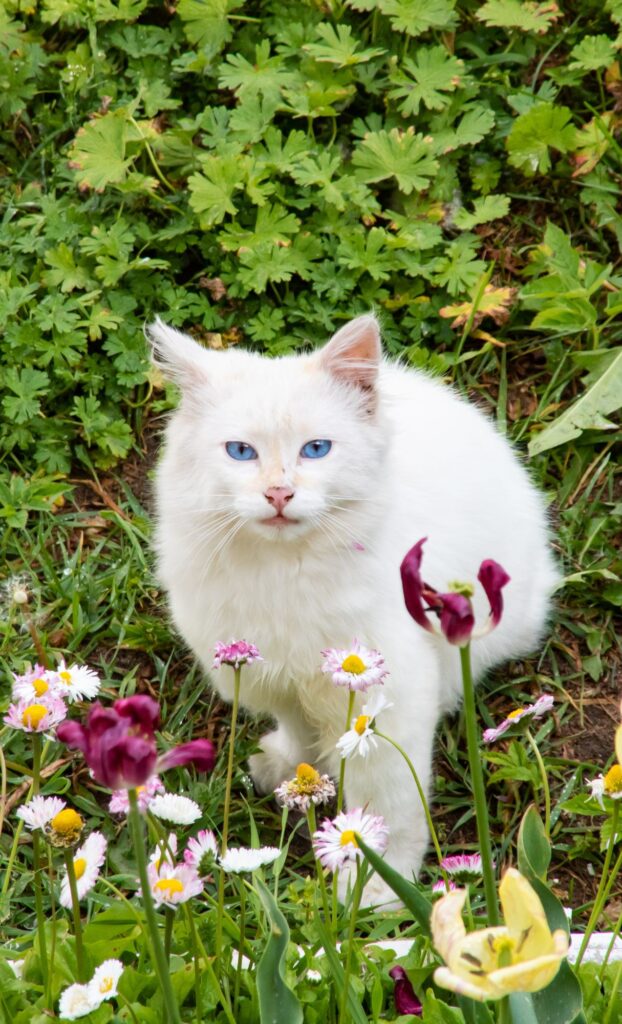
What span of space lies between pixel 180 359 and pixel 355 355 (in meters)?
0.36

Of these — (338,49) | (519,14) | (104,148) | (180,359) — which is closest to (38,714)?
(180,359)

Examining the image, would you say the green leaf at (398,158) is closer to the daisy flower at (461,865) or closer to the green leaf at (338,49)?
the green leaf at (338,49)

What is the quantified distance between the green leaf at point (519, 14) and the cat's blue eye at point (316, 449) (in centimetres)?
229

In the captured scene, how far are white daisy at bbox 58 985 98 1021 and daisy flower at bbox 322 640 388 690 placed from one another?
0.51 meters

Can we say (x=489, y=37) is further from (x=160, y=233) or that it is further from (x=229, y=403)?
(x=229, y=403)

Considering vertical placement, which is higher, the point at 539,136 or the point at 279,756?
the point at 539,136

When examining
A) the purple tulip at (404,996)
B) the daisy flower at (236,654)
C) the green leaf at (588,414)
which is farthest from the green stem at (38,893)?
the green leaf at (588,414)

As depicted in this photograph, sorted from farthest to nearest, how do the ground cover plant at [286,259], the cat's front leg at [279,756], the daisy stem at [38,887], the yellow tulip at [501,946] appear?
the ground cover plant at [286,259]
the cat's front leg at [279,756]
the daisy stem at [38,887]
the yellow tulip at [501,946]

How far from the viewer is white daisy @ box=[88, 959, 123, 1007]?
149cm

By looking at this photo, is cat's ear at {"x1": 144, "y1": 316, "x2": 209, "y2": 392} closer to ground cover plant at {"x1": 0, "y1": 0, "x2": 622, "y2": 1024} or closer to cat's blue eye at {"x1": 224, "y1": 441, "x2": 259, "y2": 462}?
cat's blue eye at {"x1": 224, "y1": 441, "x2": 259, "y2": 462}

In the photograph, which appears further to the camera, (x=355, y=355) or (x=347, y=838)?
(x=355, y=355)

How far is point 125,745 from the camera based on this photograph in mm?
1059

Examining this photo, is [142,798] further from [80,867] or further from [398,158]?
[398,158]

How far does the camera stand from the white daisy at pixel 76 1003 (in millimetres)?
1479
